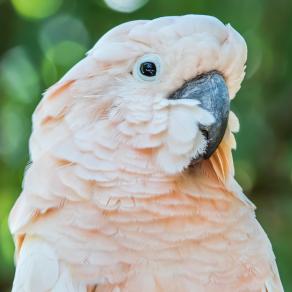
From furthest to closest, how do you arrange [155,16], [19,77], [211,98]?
[19,77]
[155,16]
[211,98]

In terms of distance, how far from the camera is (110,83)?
1.63 m

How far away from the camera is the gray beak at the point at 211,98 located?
1.52 metres

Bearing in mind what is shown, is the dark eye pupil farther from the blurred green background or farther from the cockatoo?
the blurred green background

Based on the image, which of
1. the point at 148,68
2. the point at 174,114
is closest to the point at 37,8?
the point at 148,68

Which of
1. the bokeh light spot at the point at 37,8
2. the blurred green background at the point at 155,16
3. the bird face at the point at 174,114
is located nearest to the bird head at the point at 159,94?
the bird face at the point at 174,114

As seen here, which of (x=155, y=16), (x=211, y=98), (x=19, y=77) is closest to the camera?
(x=211, y=98)

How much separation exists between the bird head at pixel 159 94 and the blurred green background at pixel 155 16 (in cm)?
167

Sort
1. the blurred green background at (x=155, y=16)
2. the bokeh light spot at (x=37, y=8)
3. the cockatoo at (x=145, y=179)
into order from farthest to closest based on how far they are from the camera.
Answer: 1. the bokeh light spot at (x=37, y=8)
2. the blurred green background at (x=155, y=16)
3. the cockatoo at (x=145, y=179)

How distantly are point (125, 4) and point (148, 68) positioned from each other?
1.88 metres

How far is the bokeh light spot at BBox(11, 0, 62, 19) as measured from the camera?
11.3ft

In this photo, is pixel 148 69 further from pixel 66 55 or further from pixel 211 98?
pixel 66 55

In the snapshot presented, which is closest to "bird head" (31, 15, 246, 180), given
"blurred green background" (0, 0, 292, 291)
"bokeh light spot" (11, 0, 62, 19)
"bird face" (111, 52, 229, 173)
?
"bird face" (111, 52, 229, 173)

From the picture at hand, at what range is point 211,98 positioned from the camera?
5.00 ft

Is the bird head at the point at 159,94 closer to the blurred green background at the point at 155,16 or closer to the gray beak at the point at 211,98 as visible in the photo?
the gray beak at the point at 211,98
